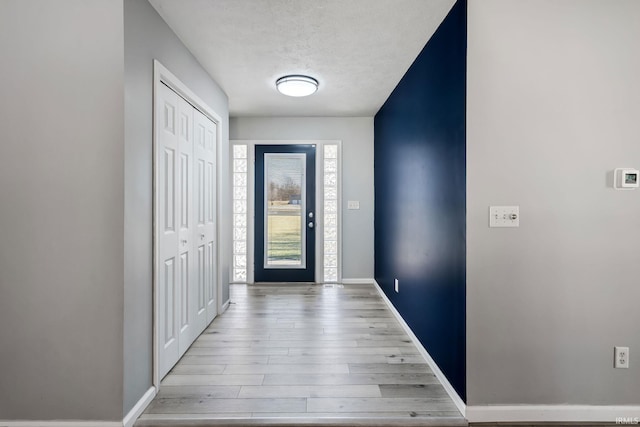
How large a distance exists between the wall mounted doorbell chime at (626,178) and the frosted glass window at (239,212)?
4109 mm

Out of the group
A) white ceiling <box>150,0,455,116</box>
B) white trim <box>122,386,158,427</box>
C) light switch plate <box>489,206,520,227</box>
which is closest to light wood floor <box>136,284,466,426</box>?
white trim <box>122,386,158,427</box>

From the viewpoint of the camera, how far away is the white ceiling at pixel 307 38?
207 cm

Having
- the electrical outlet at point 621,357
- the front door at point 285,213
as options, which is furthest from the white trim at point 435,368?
the front door at point 285,213

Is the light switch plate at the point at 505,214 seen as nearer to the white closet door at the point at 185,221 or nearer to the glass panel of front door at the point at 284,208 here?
the white closet door at the point at 185,221

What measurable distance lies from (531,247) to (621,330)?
2.30 ft

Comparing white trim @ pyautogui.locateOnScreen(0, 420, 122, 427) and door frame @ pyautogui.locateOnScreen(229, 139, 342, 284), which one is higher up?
door frame @ pyautogui.locateOnScreen(229, 139, 342, 284)

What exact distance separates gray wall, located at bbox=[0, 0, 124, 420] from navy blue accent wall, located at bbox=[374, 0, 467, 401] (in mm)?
1903

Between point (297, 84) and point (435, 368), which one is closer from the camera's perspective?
point (435, 368)

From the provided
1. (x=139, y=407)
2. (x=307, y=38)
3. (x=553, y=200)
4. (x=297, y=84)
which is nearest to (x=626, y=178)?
(x=553, y=200)

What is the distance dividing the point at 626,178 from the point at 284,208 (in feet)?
12.5

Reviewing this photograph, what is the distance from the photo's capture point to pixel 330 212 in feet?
16.0

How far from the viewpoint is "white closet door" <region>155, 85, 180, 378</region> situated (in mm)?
2145

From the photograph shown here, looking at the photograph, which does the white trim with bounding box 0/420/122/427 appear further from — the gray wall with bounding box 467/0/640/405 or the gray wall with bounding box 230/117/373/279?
the gray wall with bounding box 230/117/373/279

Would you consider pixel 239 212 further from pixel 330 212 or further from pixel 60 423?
pixel 60 423
